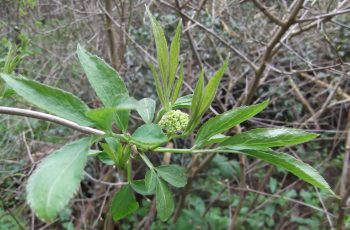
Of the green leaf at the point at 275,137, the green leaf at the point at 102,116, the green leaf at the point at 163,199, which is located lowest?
the green leaf at the point at 163,199

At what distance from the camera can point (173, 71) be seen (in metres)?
0.66

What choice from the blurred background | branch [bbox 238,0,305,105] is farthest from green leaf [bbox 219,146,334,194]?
the blurred background

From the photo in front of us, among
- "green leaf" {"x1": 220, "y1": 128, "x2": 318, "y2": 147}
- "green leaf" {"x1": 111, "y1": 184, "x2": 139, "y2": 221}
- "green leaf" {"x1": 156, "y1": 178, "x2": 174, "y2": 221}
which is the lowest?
"green leaf" {"x1": 111, "y1": 184, "x2": 139, "y2": 221}

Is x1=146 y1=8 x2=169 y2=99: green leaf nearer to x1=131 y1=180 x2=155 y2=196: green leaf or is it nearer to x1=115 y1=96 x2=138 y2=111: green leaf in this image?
x1=115 y1=96 x2=138 y2=111: green leaf

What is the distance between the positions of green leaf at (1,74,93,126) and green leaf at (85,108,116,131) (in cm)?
2

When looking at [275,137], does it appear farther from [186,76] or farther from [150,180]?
[186,76]

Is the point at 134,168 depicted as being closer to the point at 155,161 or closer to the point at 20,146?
the point at 155,161

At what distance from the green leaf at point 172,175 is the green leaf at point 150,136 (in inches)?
5.9

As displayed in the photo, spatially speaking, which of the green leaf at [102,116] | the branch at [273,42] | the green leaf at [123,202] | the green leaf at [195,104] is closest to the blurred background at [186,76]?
the branch at [273,42]

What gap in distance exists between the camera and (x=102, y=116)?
1.79ft

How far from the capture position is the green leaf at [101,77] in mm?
635

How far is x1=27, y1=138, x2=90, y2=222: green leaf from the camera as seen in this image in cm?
44

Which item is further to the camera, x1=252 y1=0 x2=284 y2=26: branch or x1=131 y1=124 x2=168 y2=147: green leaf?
x1=252 y1=0 x2=284 y2=26: branch

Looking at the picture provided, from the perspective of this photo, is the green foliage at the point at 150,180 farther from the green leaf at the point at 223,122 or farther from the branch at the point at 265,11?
the branch at the point at 265,11
